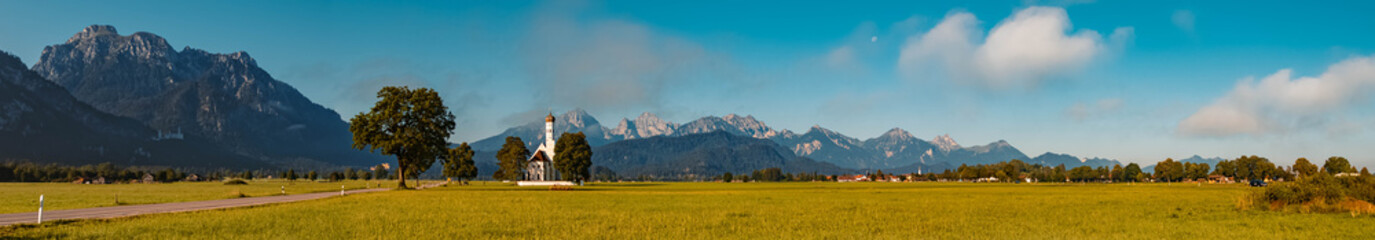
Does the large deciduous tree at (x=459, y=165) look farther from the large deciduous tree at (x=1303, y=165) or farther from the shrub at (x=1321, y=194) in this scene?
the large deciduous tree at (x=1303, y=165)

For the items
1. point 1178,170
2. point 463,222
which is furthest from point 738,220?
point 1178,170

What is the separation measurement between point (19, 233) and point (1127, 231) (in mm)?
27921

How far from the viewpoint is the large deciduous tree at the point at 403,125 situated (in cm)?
7212

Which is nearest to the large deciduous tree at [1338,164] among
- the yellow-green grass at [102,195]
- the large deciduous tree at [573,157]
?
the large deciduous tree at [573,157]

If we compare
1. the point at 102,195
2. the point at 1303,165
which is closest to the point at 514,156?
the point at 102,195

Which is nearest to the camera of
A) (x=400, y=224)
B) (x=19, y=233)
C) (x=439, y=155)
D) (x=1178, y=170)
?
(x=19, y=233)

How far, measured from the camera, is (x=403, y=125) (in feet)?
243

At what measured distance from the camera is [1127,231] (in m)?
20.0

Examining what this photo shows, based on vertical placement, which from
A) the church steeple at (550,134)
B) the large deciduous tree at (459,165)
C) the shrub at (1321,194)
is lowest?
the shrub at (1321,194)

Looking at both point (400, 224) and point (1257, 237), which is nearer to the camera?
point (1257, 237)

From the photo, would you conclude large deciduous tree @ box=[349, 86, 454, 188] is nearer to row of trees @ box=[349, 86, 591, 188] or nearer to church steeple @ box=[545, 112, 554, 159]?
row of trees @ box=[349, 86, 591, 188]

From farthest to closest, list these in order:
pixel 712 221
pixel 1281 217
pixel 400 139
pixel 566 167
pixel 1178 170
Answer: pixel 1178 170 → pixel 566 167 → pixel 400 139 → pixel 1281 217 → pixel 712 221

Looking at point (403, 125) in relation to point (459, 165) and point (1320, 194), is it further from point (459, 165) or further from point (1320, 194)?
point (1320, 194)

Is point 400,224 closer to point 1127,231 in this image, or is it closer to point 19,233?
point 19,233
